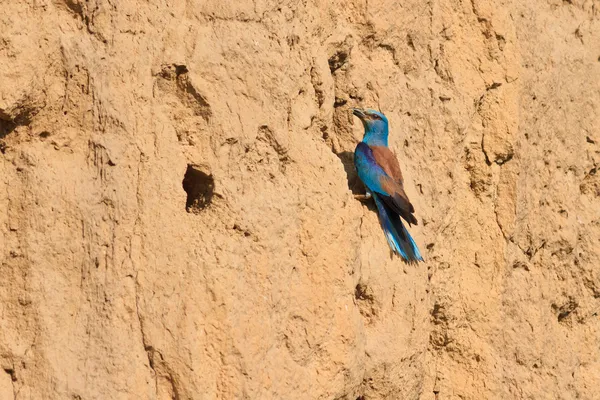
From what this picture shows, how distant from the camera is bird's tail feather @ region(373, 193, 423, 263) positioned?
4.39 metres

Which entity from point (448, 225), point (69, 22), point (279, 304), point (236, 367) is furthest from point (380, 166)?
point (69, 22)

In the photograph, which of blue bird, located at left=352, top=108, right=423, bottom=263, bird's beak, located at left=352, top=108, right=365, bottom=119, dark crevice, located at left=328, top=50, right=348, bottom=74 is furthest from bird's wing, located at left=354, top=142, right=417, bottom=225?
dark crevice, located at left=328, top=50, right=348, bottom=74

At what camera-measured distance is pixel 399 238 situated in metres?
4.40

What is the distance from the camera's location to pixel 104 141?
349 centimetres

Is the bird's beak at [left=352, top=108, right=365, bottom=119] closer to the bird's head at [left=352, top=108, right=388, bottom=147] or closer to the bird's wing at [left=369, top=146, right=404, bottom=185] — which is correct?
the bird's head at [left=352, top=108, right=388, bottom=147]

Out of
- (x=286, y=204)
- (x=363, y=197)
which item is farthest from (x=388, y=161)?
(x=286, y=204)

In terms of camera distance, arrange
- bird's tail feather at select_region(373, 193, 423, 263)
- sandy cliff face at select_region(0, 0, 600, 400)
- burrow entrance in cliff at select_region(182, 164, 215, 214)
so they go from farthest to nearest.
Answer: bird's tail feather at select_region(373, 193, 423, 263) < burrow entrance in cliff at select_region(182, 164, 215, 214) < sandy cliff face at select_region(0, 0, 600, 400)

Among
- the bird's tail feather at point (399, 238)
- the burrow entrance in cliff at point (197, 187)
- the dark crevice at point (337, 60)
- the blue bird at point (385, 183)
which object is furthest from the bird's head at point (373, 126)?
the burrow entrance in cliff at point (197, 187)

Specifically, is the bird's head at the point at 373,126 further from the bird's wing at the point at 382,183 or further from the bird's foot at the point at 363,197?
the bird's foot at the point at 363,197

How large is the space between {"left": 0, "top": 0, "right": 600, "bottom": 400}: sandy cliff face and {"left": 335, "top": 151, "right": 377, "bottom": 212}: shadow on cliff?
0.01m

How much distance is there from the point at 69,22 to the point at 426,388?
2.07 m

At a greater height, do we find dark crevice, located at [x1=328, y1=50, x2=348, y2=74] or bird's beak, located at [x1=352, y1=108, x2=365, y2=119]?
dark crevice, located at [x1=328, y1=50, x2=348, y2=74]

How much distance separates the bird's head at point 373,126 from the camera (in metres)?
4.44

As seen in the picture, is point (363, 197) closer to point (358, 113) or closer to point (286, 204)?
point (358, 113)
